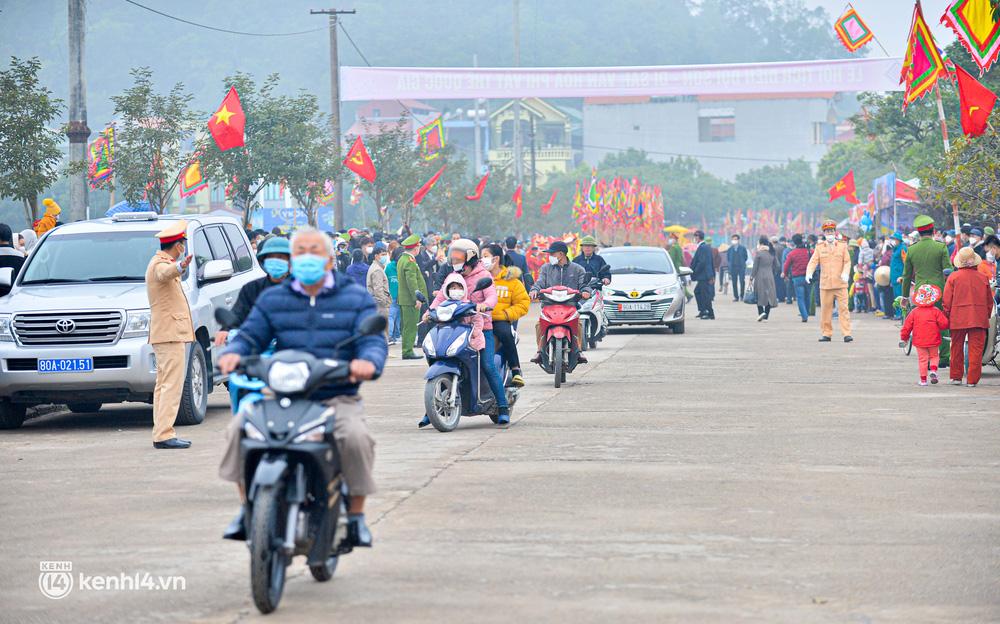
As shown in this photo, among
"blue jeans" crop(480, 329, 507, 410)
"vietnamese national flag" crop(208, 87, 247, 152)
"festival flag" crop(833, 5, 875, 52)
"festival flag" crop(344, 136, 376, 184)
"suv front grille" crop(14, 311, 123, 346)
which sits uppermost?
"festival flag" crop(833, 5, 875, 52)

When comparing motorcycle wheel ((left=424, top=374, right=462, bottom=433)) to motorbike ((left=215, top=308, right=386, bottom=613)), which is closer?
motorbike ((left=215, top=308, right=386, bottom=613))

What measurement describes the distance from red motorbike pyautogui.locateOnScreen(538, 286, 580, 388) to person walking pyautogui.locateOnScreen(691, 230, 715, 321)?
619 inches

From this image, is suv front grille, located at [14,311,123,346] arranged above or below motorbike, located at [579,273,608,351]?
→ above

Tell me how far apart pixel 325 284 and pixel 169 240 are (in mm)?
5308

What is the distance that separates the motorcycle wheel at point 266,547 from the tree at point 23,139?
16045mm

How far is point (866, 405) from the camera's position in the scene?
15625 mm

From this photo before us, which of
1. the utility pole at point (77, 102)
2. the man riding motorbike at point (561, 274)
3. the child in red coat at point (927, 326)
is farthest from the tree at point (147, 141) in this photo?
the child in red coat at point (927, 326)

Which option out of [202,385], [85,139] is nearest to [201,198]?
[85,139]

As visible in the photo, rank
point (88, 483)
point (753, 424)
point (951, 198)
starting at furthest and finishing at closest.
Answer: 1. point (951, 198)
2. point (753, 424)
3. point (88, 483)

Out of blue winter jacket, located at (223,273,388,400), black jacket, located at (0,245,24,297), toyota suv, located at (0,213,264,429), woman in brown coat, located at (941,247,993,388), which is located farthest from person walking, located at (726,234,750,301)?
blue winter jacket, located at (223,273,388,400)

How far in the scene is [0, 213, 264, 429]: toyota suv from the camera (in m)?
14.1

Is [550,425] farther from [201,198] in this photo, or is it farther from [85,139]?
[201,198]

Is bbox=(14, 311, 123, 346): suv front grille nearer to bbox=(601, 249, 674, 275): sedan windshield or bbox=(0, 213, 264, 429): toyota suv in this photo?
bbox=(0, 213, 264, 429): toyota suv

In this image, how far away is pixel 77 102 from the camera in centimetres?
2419
